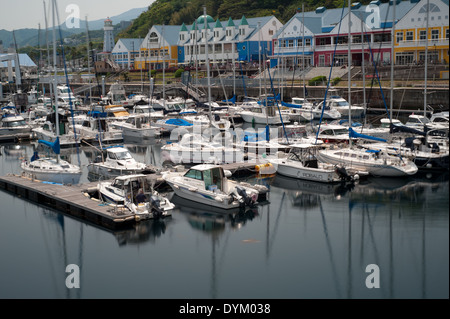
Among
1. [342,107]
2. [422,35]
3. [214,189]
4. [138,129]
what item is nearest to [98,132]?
[138,129]

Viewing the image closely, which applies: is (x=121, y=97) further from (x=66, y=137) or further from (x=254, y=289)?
(x=254, y=289)

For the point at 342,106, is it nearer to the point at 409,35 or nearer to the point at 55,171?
the point at 409,35

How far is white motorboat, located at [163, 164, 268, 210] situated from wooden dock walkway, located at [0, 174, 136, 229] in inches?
136

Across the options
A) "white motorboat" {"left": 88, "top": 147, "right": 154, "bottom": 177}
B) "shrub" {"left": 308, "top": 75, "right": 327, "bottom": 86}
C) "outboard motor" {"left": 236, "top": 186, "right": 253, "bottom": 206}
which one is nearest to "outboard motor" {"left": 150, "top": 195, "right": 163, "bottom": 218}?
"outboard motor" {"left": 236, "top": 186, "right": 253, "bottom": 206}

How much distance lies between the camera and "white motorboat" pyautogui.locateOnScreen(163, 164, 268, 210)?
2220 cm

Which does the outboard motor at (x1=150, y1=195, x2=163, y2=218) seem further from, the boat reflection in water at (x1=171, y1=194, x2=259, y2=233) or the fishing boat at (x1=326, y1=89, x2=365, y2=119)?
the fishing boat at (x1=326, y1=89, x2=365, y2=119)

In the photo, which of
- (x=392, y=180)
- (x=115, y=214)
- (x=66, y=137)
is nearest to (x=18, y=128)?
(x=66, y=137)

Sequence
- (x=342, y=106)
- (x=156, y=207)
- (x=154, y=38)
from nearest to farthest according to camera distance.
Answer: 1. (x=156, y=207)
2. (x=342, y=106)
3. (x=154, y=38)

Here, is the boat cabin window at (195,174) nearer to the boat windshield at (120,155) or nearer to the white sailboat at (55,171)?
the boat windshield at (120,155)

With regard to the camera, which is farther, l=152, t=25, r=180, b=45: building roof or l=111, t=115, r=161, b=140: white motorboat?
l=152, t=25, r=180, b=45: building roof

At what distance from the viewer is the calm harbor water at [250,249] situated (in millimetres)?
15172

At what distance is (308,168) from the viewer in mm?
26734

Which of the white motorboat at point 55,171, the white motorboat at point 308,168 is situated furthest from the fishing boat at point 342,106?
the white motorboat at point 55,171

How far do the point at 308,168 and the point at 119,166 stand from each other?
928 cm
